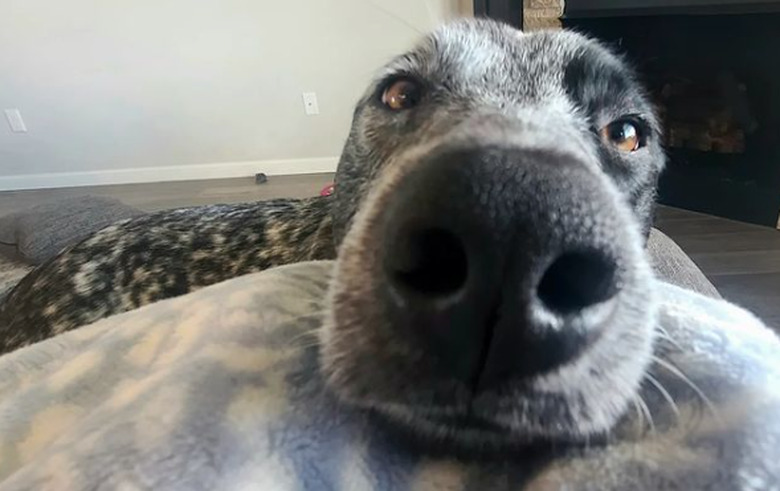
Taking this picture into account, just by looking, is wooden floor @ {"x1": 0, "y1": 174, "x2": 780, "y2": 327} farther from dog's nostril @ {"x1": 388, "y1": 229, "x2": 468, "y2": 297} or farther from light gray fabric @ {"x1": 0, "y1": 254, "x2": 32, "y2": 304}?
dog's nostril @ {"x1": 388, "y1": 229, "x2": 468, "y2": 297}

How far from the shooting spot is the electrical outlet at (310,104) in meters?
6.77

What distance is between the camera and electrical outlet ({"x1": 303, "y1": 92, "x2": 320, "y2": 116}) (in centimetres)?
677

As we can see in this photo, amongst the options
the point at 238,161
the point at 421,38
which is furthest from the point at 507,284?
the point at 238,161

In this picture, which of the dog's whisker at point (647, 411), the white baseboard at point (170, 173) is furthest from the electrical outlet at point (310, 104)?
the dog's whisker at point (647, 411)

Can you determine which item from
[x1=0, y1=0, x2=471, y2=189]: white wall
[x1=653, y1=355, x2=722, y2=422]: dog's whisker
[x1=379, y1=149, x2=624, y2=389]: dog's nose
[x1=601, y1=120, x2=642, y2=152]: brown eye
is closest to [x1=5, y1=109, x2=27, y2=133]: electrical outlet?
[x1=0, y1=0, x2=471, y2=189]: white wall

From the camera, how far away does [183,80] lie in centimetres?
676

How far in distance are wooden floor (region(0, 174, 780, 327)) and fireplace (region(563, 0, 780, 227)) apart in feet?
0.67

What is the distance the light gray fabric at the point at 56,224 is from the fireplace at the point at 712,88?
331cm

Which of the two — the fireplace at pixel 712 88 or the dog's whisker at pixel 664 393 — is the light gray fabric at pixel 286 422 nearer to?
the dog's whisker at pixel 664 393

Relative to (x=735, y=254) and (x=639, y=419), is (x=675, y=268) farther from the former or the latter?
(x=735, y=254)

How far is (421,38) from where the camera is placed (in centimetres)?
171

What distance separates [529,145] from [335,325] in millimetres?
309

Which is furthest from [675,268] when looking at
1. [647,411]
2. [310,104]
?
[310,104]

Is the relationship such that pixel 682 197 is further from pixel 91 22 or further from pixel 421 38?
pixel 91 22
